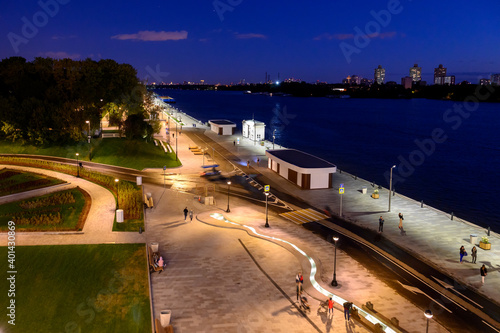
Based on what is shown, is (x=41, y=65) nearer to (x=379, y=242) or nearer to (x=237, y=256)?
(x=237, y=256)

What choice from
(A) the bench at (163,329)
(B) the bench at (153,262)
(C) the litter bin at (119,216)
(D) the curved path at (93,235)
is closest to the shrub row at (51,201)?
(D) the curved path at (93,235)

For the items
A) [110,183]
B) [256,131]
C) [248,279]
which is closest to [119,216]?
[110,183]

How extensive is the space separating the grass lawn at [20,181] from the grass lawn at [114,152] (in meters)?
14.6

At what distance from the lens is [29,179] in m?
50.5

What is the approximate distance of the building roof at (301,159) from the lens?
178 ft

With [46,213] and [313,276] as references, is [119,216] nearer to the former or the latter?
[46,213]

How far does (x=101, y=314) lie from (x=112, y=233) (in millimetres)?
12680

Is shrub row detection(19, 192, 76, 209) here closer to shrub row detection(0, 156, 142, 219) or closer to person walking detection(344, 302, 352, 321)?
shrub row detection(0, 156, 142, 219)

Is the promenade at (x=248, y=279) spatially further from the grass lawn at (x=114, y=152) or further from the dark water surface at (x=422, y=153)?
the dark water surface at (x=422, y=153)

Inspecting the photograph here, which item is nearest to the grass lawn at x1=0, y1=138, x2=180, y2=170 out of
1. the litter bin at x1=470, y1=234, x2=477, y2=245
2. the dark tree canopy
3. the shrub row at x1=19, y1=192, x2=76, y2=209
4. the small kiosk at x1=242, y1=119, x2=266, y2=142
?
the dark tree canopy

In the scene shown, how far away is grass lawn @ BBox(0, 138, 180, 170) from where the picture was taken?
6631 centimetres

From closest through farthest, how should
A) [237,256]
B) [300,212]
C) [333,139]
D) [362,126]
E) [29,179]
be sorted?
[237,256] < [300,212] < [29,179] < [333,139] < [362,126]

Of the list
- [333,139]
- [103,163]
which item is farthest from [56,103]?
[333,139]

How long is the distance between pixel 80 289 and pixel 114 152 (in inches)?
1856
